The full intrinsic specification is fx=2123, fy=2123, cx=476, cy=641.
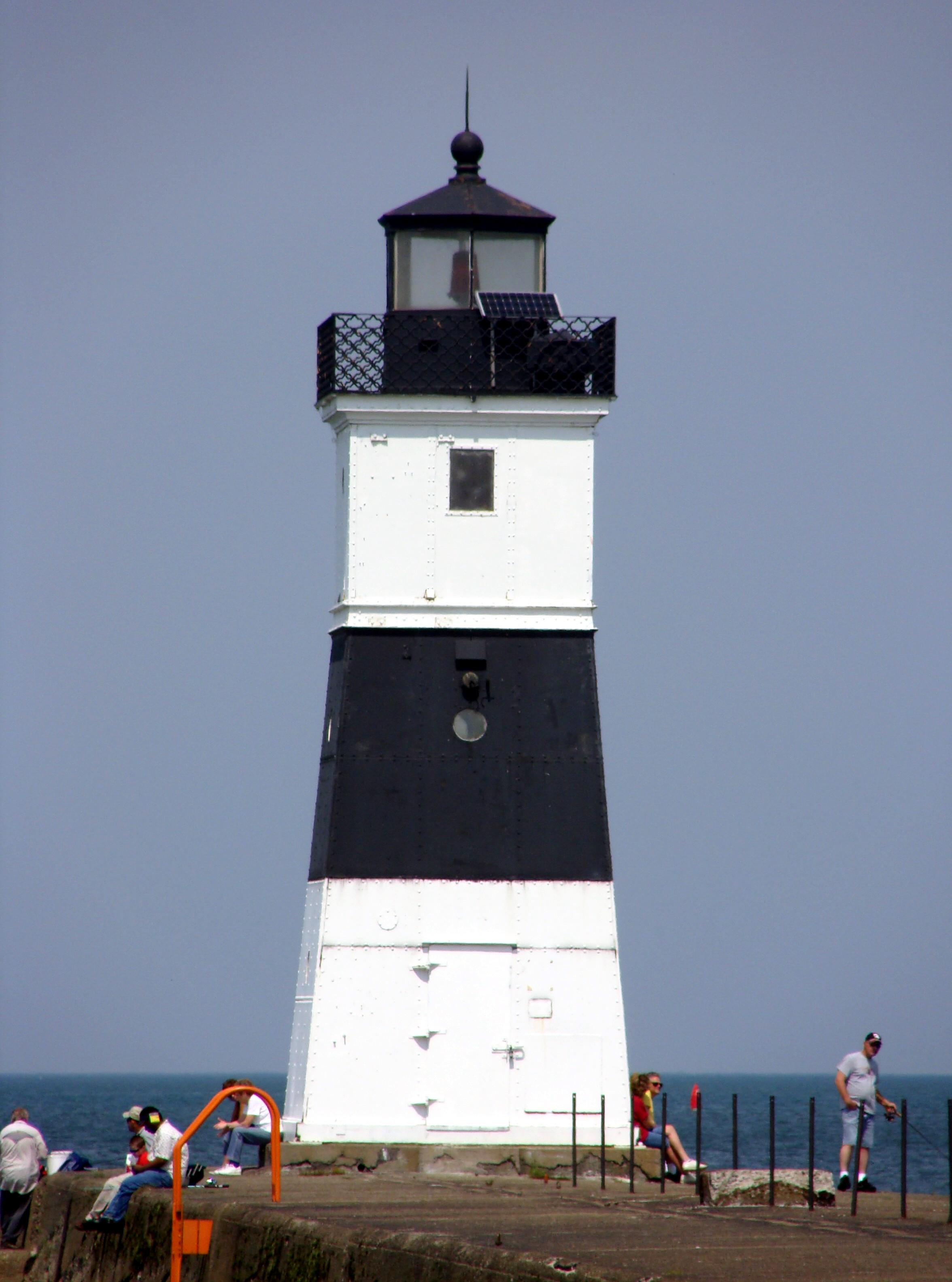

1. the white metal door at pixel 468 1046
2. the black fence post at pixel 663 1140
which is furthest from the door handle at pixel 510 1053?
the black fence post at pixel 663 1140

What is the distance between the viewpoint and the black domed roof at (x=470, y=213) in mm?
19672

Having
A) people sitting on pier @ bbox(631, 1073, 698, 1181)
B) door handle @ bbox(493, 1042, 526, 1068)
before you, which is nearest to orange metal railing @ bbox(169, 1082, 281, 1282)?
door handle @ bbox(493, 1042, 526, 1068)

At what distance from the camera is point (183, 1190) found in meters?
16.5

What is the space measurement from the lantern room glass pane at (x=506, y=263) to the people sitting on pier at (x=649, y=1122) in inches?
286

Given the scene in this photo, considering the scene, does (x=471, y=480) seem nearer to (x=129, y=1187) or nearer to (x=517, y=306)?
(x=517, y=306)

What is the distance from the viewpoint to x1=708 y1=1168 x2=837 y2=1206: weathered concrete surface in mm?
16172

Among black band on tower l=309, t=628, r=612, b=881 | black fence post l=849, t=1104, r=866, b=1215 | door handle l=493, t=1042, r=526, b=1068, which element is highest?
black band on tower l=309, t=628, r=612, b=881

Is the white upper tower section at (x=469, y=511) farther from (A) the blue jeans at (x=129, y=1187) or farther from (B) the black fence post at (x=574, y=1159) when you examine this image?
(A) the blue jeans at (x=129, y=1187)

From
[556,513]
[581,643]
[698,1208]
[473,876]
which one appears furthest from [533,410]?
[698,1208]

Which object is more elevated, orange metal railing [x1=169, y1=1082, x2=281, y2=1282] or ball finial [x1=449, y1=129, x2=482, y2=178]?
ball finial [x1=449, y1=129, x2=482, y2=178]

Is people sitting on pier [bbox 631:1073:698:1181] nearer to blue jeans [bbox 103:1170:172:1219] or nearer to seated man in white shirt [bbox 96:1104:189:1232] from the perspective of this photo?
Answer: seated man in white shirt [bbox 96:1104:189:1232]

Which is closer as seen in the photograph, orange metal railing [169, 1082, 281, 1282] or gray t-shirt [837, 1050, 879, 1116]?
orange metal railing [169, 1082, 281, 1282]

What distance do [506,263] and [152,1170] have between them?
8777 mm

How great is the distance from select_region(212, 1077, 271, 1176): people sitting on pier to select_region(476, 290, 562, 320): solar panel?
7293 mm
